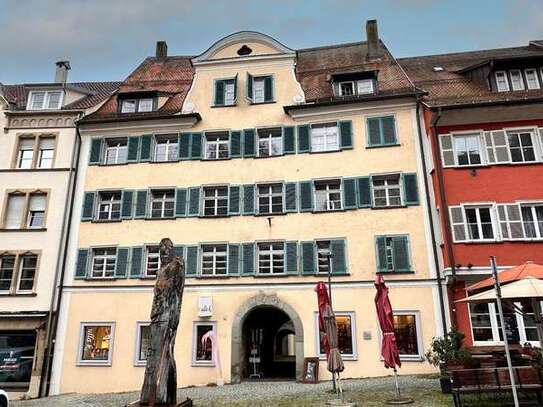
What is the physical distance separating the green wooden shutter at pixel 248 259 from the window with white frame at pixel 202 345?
2.40 m

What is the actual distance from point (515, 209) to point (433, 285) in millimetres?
4129

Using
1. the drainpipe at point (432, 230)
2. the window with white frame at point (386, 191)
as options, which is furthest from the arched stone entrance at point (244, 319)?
the window with white frame at point (386, 191)

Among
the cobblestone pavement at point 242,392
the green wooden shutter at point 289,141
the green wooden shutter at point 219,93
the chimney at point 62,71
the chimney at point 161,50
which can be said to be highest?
the chimney at point 161,50

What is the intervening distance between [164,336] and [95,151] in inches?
565

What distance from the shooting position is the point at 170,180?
20.7 m

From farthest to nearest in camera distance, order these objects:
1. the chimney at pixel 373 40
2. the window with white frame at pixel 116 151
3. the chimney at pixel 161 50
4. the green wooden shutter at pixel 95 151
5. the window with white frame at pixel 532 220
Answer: the chimney at pixel 161 50 < the chimney at pixel 373 40 < the window with white frame at pixel 116 151 < the green wooden shutter at pixel 95 151 < the window with white frame at pixel 532 220

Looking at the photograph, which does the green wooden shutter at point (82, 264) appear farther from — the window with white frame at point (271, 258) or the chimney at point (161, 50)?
the chimney at point (161, 50)

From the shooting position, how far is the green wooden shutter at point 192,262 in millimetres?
19031

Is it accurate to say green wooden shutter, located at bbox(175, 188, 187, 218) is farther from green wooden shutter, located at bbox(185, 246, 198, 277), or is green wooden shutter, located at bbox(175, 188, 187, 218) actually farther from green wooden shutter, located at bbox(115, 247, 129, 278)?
green wooden shutter, located at bbox(115, 247, 129, 278)

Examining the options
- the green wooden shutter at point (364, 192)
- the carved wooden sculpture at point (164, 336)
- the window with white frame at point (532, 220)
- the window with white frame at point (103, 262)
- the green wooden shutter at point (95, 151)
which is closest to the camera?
the carved wooden sculpture at point (164, 336)

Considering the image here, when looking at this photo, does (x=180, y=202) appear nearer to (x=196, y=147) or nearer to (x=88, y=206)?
(x=196, y=147)

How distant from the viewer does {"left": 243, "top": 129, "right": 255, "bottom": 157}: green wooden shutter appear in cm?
2064

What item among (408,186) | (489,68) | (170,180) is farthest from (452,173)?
(170,180)

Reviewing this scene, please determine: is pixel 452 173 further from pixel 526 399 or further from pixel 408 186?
pixel 526 399
